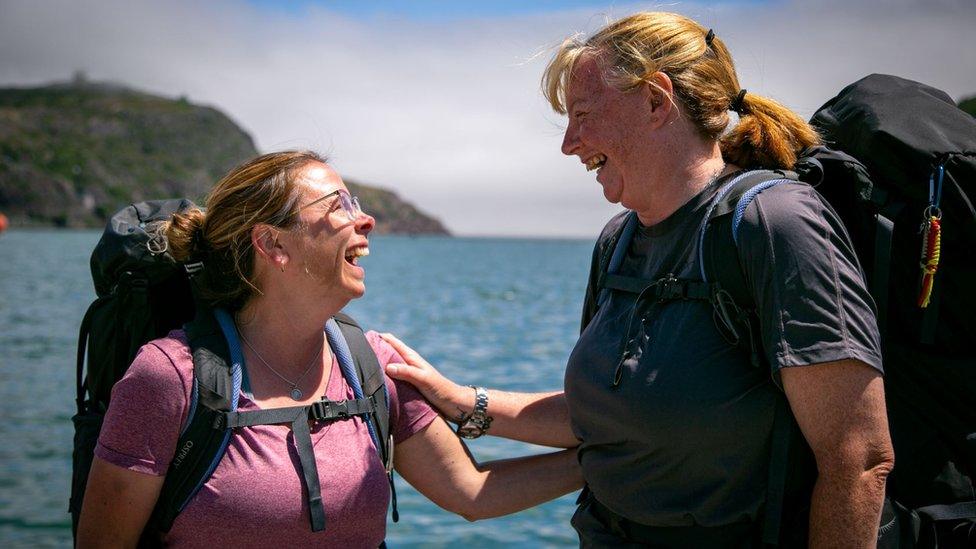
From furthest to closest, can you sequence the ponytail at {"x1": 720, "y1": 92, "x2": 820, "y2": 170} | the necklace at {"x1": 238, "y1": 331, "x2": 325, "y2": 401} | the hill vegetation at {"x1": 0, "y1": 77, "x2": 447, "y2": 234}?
1. the hill vegetation at {"x1": 0, "y1": 77, "x2": 447, "y2": 234}
2. the necklace at {"x1": 238, "y1": 331, "x2": 325, "y2": 401}
3. the ponytail at {"x1": 720, "y1": 92, "x2": 820, "y2": 170}

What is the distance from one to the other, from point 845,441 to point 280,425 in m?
1.77

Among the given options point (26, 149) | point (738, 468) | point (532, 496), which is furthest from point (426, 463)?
point (26, 149)

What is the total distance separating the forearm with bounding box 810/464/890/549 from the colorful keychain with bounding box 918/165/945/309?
1.72 feet

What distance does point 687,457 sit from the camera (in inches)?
96.9

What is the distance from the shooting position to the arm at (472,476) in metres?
3.31

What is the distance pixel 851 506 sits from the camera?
2234mm

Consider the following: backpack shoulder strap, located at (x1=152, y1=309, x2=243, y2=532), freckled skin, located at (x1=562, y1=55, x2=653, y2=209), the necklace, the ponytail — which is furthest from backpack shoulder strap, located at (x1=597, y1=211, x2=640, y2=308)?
backpack shoulder strap, located at (x1=152, y1=309, x2=243, y2=532)

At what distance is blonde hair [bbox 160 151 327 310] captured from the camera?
3.06m

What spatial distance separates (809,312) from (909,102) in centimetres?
90

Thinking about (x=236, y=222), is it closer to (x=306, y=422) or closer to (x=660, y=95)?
(x=306, y=422)

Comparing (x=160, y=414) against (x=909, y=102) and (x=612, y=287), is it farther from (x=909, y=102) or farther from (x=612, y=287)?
(x=909, y=102)

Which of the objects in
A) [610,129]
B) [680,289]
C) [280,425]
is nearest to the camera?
[680,289]

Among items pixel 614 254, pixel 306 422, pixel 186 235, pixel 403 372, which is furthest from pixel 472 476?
pixel 186 235

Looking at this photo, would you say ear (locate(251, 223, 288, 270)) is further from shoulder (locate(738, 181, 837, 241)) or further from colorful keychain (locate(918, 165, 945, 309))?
colorful keychain (locate(918, 165, 945, 309))
